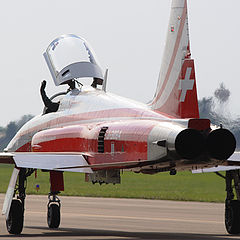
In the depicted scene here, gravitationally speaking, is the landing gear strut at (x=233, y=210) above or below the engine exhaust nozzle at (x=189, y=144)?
below

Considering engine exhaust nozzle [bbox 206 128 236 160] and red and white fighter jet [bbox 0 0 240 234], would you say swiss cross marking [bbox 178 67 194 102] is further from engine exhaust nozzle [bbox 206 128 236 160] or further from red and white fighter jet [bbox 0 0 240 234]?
engine exhaust nozzle [bbox 206 128 236 160]

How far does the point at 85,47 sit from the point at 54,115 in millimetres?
2835

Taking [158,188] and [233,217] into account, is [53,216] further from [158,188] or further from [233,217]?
[158,188]

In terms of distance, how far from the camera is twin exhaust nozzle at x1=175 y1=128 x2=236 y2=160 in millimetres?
19812

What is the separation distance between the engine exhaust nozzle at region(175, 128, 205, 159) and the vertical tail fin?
4.98ft

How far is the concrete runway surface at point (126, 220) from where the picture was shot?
24.4 m

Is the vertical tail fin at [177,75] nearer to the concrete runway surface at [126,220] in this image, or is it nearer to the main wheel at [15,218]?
the concrete runway surface at [126,220]

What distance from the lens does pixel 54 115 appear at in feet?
85.9

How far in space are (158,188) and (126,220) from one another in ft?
67.3

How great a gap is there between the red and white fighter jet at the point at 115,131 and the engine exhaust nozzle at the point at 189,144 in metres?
0.02

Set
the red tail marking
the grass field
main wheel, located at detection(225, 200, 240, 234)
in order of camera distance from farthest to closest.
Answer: the grass field → main wheel, located at detection(225, 200, 240, 234) → the red tail marking

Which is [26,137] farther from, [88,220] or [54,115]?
[88,220]

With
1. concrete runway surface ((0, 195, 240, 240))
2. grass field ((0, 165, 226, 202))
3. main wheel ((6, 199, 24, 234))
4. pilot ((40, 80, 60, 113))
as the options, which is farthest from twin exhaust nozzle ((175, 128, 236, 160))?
grass field ((0, 165, 226, 202))

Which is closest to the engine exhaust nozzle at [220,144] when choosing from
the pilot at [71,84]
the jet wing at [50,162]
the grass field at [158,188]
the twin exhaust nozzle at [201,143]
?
the twin exhaust nozzle at [201,143]
